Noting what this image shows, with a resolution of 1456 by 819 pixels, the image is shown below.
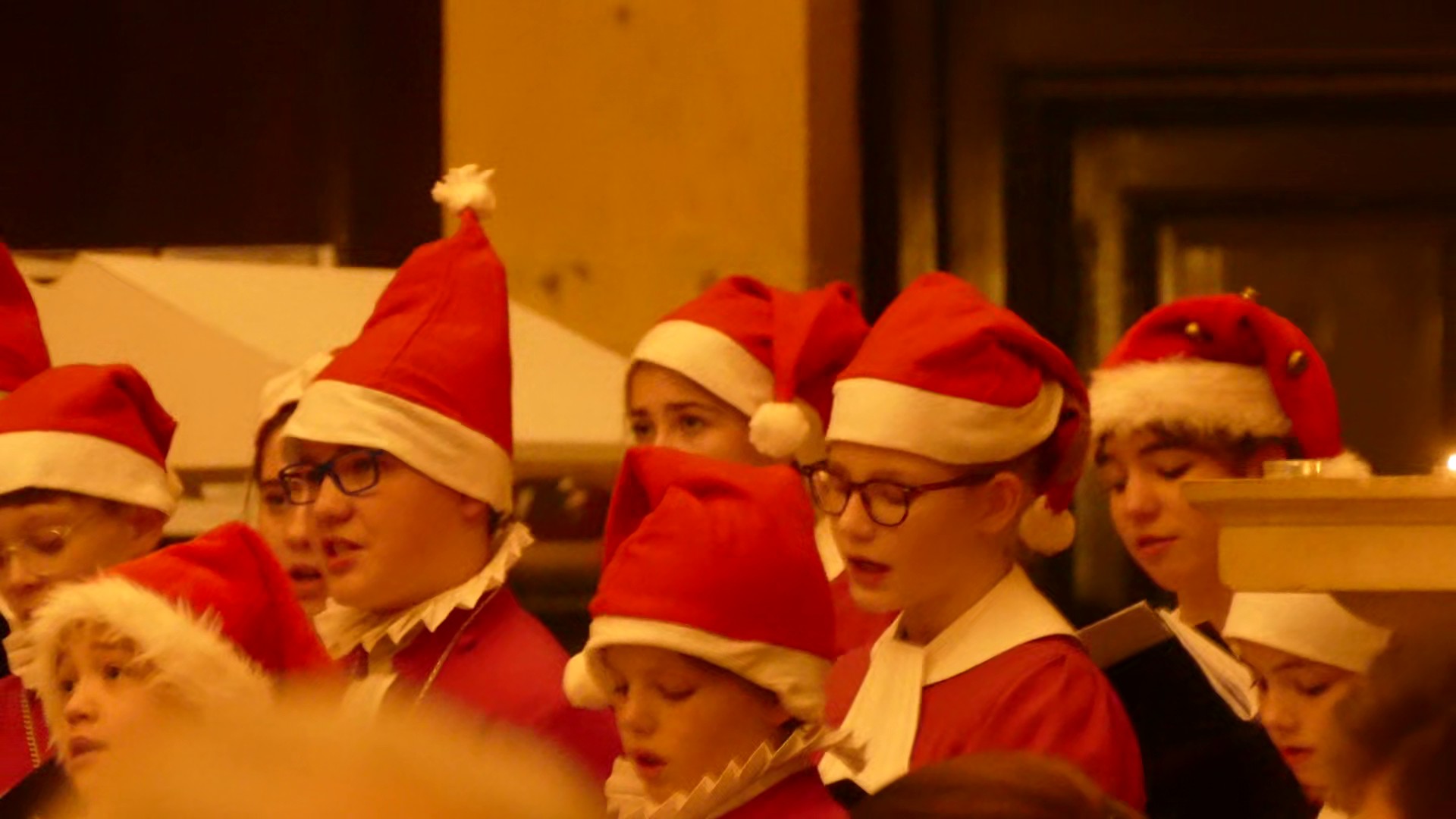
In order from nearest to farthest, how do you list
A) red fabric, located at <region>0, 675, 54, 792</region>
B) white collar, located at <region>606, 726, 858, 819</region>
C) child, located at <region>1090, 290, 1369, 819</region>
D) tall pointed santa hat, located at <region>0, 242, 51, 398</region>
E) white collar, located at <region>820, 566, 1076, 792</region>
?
white collar, located at <region>606, 726, 858, 819</region> → white collar, located at <region>820, 566, 1076, 792</region> → child, located at <region>1090, 290, 1369, 819</region> → red fabric, located at <region>0, 675, 54, 792</region> → tall pointed santa hat, located at <region>0, 242, 51, 398</region>

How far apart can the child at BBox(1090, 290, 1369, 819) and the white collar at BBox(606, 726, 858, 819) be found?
1.77 feet

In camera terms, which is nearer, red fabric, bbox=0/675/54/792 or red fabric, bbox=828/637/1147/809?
red fabric, bbox=828/637/1147/809

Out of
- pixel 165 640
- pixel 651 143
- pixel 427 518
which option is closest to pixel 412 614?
pixel 427 518

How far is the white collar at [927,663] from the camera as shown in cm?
252

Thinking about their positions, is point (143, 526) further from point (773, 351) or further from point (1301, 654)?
point (1301, 654)

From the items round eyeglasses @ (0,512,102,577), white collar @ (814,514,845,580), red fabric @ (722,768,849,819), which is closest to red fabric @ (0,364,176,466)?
round eyeglasses @ (0,512,102,577)

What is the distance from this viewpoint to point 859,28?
4.03 metres

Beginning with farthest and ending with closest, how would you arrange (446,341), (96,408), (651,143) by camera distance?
(651,143) < (96,408) < (446,341)

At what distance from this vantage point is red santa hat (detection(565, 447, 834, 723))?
88.6 inches

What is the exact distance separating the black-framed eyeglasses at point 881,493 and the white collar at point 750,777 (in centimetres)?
33

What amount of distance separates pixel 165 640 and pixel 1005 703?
83 centimetres

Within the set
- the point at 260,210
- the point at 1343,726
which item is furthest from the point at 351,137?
the point at 1343,726

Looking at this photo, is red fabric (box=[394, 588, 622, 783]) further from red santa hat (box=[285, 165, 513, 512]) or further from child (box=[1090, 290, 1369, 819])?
child (box=[1090, 290, 1369, 819])

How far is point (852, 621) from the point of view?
293 centimetres
